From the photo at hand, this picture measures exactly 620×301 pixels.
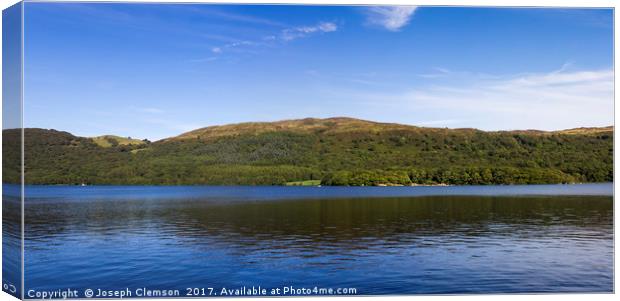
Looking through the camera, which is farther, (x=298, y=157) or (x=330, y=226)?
(x=298, y=157)

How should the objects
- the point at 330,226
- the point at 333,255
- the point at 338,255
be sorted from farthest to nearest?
1. the point at 330,226
2. the point at 333,255
3. the point at 338,255

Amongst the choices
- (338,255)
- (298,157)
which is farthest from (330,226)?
(298,157)

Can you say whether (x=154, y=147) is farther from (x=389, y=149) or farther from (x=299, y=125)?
(x=389, y=149)

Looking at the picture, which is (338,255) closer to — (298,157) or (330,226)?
(330,226)

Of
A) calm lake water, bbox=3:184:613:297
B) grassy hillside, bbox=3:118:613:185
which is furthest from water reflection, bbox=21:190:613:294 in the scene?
grassy hillside, bbox=3:118:613:185

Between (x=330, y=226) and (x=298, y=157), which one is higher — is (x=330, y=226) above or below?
below

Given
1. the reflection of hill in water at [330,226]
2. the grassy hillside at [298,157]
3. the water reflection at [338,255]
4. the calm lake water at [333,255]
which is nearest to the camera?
the calm lake water at [333,255]

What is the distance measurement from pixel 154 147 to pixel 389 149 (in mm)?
36485

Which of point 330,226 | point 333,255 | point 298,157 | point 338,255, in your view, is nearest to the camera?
point 338,255

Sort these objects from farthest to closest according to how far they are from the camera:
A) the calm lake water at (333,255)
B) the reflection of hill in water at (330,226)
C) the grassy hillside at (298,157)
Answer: the grassy hillside at (298,157), the reflection of hill in water at (330,226), the calm lake water at (333,255)

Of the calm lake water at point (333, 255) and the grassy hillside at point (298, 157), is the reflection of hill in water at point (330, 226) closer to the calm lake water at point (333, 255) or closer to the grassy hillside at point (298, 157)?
the calm lake water at point (333, 255)

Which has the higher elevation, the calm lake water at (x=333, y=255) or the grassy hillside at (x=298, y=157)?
the grassy hillside at (x=298, y=157)

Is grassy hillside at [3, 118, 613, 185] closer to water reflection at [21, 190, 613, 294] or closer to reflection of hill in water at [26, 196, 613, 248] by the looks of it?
reflection of hill in water at [26, 196, 613, 248]

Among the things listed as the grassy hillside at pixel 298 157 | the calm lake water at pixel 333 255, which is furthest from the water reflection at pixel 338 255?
the grassy hillside at pixel 298 157
